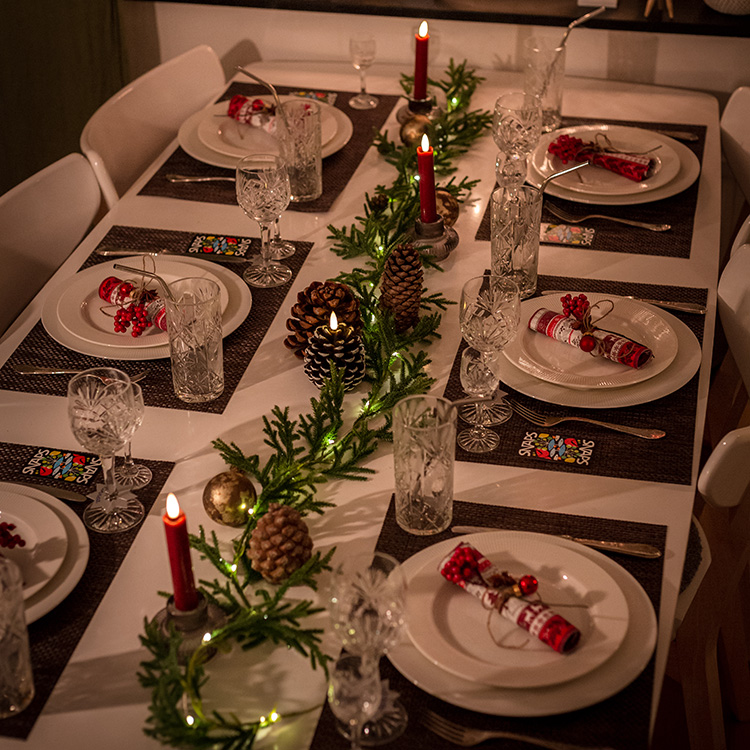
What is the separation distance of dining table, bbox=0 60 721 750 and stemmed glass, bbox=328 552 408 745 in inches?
1.2

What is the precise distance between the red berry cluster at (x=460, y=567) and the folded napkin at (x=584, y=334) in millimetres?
505

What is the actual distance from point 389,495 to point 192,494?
0.87 feet

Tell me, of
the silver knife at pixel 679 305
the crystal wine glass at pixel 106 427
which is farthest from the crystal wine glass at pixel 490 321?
the crystal wine glass at pixel 106 427

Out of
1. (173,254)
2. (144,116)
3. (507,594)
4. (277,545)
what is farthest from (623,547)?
(144,116)

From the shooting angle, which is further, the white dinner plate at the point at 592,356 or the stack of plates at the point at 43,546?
the white dinner plate at the point at 592,356

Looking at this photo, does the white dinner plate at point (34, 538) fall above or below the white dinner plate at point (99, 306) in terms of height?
below

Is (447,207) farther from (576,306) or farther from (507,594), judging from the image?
(507,594)

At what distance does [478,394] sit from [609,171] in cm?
89

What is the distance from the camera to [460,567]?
1.11 metres

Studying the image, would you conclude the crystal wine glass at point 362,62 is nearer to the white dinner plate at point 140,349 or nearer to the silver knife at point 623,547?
the white dinner plate at point 140,349

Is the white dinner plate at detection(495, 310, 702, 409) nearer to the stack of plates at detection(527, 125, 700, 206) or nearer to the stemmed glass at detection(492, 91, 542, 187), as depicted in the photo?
the stack of plates at detection(527, 125, 700, 206)

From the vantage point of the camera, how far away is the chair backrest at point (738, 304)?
169cm

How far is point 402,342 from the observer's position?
157cm

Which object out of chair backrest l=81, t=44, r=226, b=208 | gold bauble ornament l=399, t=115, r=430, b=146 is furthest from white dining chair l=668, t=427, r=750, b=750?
chair backrest l=81, t=44, r=226, b=208
